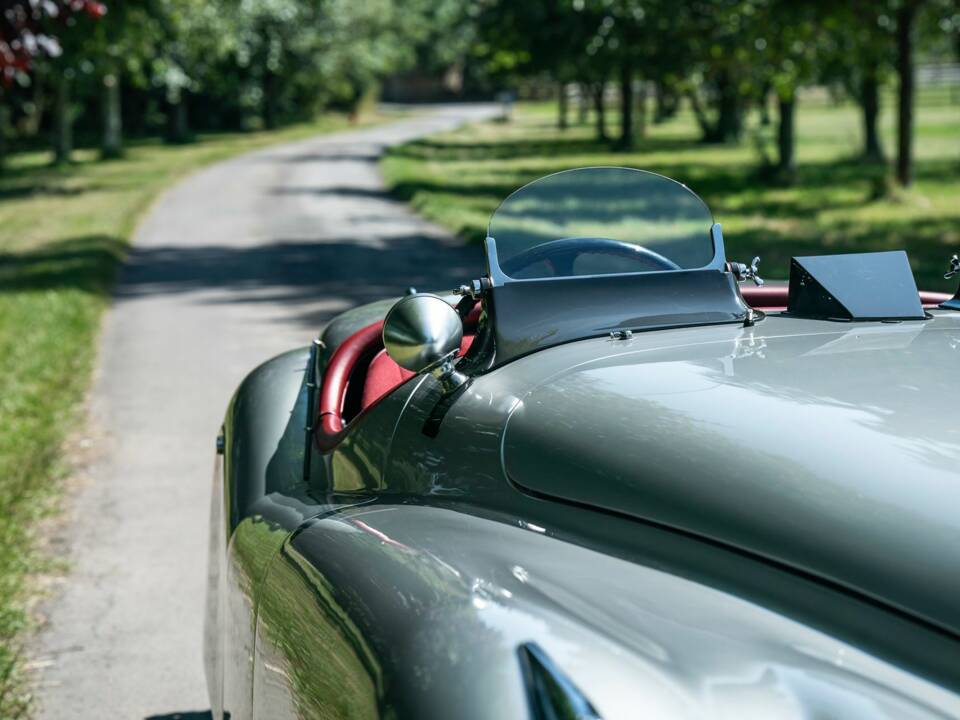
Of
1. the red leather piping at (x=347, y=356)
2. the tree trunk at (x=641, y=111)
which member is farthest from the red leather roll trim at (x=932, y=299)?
the tree trunk at (x=641, y=111)

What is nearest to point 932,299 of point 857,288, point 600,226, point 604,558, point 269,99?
point 857,288

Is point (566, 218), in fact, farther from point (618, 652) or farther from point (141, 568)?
point (141, 568)

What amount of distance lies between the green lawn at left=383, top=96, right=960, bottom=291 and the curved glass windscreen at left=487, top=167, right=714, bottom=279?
737 centimetres

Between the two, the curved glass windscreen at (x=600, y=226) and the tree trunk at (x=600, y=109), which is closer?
the curved glass windscreen at (x=600, y=226)

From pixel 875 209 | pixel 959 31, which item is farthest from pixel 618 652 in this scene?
pixel 959 31

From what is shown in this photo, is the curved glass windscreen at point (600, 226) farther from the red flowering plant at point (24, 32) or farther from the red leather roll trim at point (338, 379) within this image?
the red flowering plant at point (24, 32)

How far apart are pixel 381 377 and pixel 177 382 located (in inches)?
195

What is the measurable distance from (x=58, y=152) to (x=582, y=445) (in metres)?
Answer: 30.8

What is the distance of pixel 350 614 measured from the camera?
1.95 m

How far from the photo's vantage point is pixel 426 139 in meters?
40.8

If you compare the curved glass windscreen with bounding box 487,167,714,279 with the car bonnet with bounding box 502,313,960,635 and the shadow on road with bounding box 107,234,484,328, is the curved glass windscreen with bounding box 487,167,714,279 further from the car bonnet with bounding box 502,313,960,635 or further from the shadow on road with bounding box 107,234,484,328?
the shadow on road with bounding box 107,234,484,328

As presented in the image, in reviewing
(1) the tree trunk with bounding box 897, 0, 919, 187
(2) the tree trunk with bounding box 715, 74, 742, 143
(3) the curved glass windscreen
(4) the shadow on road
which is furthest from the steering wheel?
(2) the tree trunk with bounding box 715, 74, 742, 143

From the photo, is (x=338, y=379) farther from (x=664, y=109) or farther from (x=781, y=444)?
(x=664, y=109)

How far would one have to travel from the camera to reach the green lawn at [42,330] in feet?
15.4
